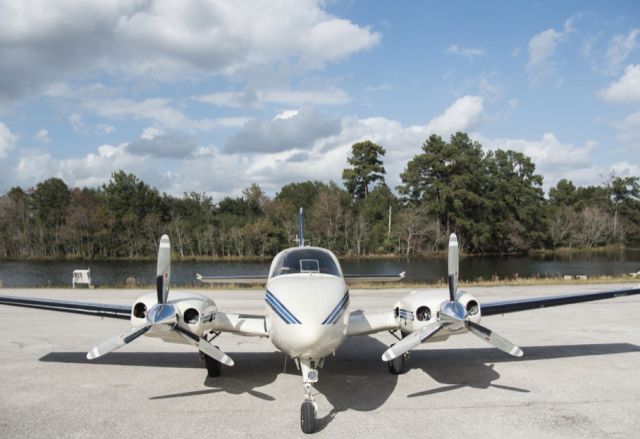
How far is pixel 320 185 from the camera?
91000mm

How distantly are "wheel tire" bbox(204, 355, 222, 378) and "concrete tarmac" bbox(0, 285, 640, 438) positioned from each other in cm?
17

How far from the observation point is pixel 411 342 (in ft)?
21.1

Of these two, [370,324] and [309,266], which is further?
[370,324]

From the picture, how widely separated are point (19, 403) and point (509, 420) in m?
6.14

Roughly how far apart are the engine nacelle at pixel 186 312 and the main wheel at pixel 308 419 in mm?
2088

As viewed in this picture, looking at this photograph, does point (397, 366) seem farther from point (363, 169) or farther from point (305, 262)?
point (363, 169)

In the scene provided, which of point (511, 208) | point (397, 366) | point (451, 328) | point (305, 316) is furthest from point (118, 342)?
point (511, 208)

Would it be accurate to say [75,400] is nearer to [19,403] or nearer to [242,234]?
[19,403]

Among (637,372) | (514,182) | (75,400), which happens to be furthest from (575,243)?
(75,400)

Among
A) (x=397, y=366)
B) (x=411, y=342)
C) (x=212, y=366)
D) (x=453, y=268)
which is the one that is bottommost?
(x=397, y=366)

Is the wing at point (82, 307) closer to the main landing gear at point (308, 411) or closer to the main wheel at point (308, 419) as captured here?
the main landing gear at point (308, 411)

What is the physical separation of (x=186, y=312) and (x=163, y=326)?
20.3 inches

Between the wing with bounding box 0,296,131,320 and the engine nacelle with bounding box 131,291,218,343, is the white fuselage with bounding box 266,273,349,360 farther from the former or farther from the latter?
the wing with bounding box 0,296,131,320

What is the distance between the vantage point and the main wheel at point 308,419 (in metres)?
5.27
